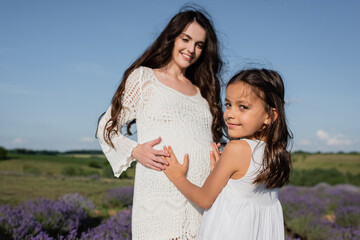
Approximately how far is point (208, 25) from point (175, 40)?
1.08 ft

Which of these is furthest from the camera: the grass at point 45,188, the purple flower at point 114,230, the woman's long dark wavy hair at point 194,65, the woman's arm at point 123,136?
the grass at point 45,188

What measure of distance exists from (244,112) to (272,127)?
0.20m

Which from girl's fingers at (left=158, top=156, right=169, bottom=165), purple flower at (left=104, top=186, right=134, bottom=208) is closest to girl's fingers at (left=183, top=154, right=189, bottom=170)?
girl's fingers at (left=158, top=156, right=169, bottom=165)

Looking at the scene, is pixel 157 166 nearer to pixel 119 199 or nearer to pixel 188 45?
pixel 188 45

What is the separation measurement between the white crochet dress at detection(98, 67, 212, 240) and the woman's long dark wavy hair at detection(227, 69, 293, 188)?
580mm

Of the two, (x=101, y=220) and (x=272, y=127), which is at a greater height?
(x=272, y=127)

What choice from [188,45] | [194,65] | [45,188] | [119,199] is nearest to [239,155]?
[188,45]

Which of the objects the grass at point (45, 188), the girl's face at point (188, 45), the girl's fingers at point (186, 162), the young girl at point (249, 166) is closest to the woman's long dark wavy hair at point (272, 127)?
the young girl at point (249, 166)

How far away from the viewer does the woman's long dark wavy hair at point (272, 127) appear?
6.21ft

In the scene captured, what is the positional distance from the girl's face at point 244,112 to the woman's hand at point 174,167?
44 cm

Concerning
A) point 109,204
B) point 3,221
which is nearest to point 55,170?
point 109,204

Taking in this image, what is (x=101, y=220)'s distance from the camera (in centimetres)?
591

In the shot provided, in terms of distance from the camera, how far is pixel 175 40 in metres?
2.79

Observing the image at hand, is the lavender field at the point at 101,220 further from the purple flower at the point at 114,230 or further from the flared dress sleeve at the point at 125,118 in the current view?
the flared dress sleeve at the point at 125,118
